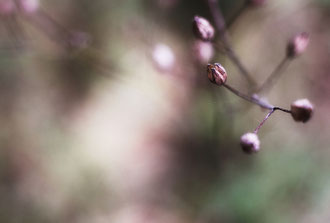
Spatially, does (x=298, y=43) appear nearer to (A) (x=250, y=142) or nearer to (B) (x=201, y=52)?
(B) (x=201, y=52)

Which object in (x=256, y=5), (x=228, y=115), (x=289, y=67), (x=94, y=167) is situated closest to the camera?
(x=256, y=5)

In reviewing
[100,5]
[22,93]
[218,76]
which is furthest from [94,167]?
[218,76]

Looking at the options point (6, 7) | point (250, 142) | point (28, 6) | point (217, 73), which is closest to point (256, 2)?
point (217, 73)

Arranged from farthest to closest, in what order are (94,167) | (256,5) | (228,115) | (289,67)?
(94,167)
(289,67)
(228,115)
(256,5)

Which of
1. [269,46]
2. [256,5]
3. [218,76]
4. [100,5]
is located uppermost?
[100,5]

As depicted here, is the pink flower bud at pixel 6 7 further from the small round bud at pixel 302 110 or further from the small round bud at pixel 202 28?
the small round bud at pixel 302 110

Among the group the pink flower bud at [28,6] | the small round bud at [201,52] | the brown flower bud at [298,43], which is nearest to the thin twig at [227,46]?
the small round bud at [201,52]

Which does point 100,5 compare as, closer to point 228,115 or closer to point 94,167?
point 94,167
